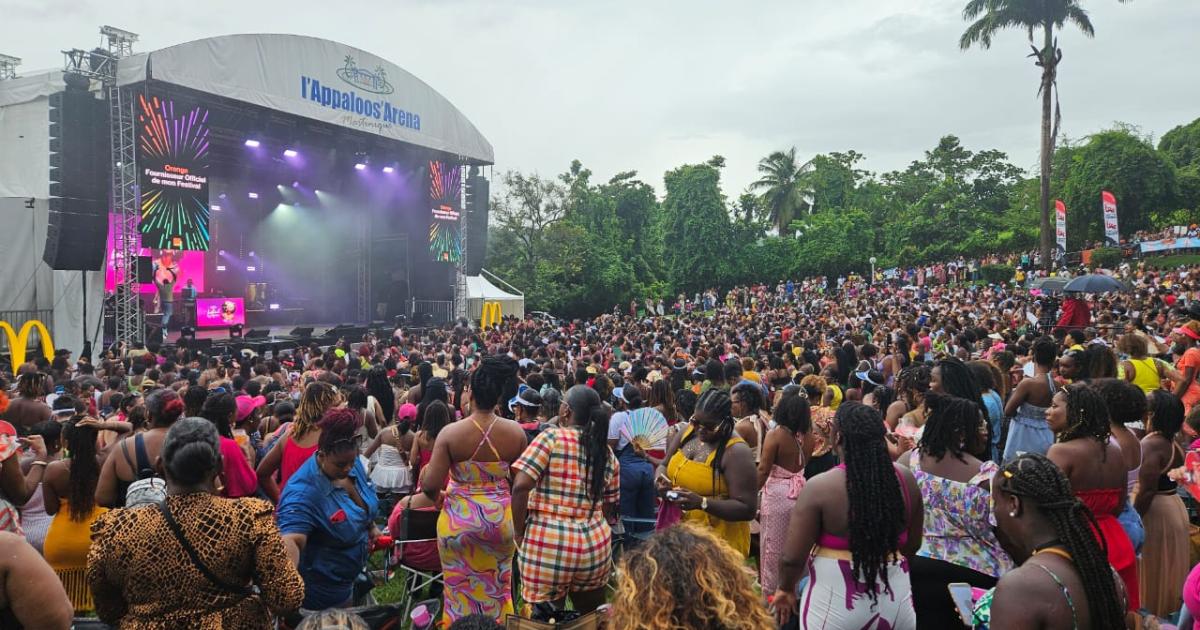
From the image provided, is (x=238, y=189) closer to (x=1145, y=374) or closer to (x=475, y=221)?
(x=475, y=221)

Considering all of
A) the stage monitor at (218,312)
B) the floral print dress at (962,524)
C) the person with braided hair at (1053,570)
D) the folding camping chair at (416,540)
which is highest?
the stage monitor at (218,312)

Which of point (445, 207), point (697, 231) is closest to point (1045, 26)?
point (697, 231)

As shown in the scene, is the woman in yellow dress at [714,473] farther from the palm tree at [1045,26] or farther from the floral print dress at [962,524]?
the palm tree at [1045,26]

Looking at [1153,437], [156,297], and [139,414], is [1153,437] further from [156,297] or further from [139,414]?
[156,297]

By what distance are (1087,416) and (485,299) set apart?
25.7 metres

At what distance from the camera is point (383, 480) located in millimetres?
5691

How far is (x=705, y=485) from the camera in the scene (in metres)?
3.74

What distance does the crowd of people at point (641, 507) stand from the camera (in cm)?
211

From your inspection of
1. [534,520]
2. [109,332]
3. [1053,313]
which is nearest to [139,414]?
[534,520]

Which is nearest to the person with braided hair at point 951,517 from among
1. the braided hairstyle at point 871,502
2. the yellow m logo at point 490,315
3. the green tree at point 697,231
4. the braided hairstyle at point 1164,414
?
the braided hairstyle at point 871,502

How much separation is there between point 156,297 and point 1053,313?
71.8 feet

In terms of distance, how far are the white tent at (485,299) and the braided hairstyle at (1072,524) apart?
24.7m

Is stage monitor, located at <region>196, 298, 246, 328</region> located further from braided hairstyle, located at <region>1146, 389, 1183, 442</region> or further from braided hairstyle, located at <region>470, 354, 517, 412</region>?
braided hairstyle, located at <region>1146, 389, 1183, 442</region>

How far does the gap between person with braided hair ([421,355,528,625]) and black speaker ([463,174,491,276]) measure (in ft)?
71.9
